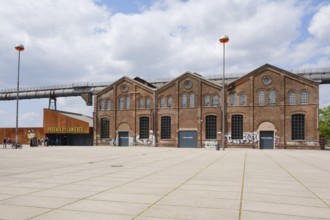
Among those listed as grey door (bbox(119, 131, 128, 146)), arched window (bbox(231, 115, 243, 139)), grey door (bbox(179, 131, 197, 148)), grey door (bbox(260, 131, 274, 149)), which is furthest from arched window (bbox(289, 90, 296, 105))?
grey door (bbox(119, 131, 128, 146))

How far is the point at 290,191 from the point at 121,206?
15.6 feet

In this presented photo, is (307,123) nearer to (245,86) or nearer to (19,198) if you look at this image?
(245,86)

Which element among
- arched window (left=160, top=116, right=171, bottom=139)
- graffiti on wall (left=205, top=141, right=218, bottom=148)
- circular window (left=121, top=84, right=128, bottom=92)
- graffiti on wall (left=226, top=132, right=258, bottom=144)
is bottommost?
graffiti on wall (left=205, top=141, right=218, bottom=148)

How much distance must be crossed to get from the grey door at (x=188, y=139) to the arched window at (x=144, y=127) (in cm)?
537

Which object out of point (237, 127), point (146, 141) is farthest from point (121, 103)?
point (237, 127)

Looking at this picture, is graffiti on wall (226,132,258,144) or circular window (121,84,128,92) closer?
graffiti on wall (226,132,258,144)

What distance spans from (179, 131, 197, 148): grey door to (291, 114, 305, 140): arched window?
12.7m

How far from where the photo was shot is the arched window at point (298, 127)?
4172 cm

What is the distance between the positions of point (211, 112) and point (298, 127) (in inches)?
439

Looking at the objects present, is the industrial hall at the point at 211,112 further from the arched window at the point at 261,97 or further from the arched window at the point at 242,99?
the arched window at the point at 242,99

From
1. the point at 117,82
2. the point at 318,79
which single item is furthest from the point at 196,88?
the point at 318,79

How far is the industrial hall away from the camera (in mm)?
42094

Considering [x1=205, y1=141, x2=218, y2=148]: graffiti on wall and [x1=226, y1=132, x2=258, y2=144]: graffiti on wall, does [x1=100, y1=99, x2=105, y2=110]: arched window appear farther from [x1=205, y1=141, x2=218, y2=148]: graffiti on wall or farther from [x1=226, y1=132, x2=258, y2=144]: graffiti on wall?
[x1=226, y1=132, x2=258, y2=144]: graffiti on wall

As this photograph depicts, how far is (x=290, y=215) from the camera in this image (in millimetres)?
6133
